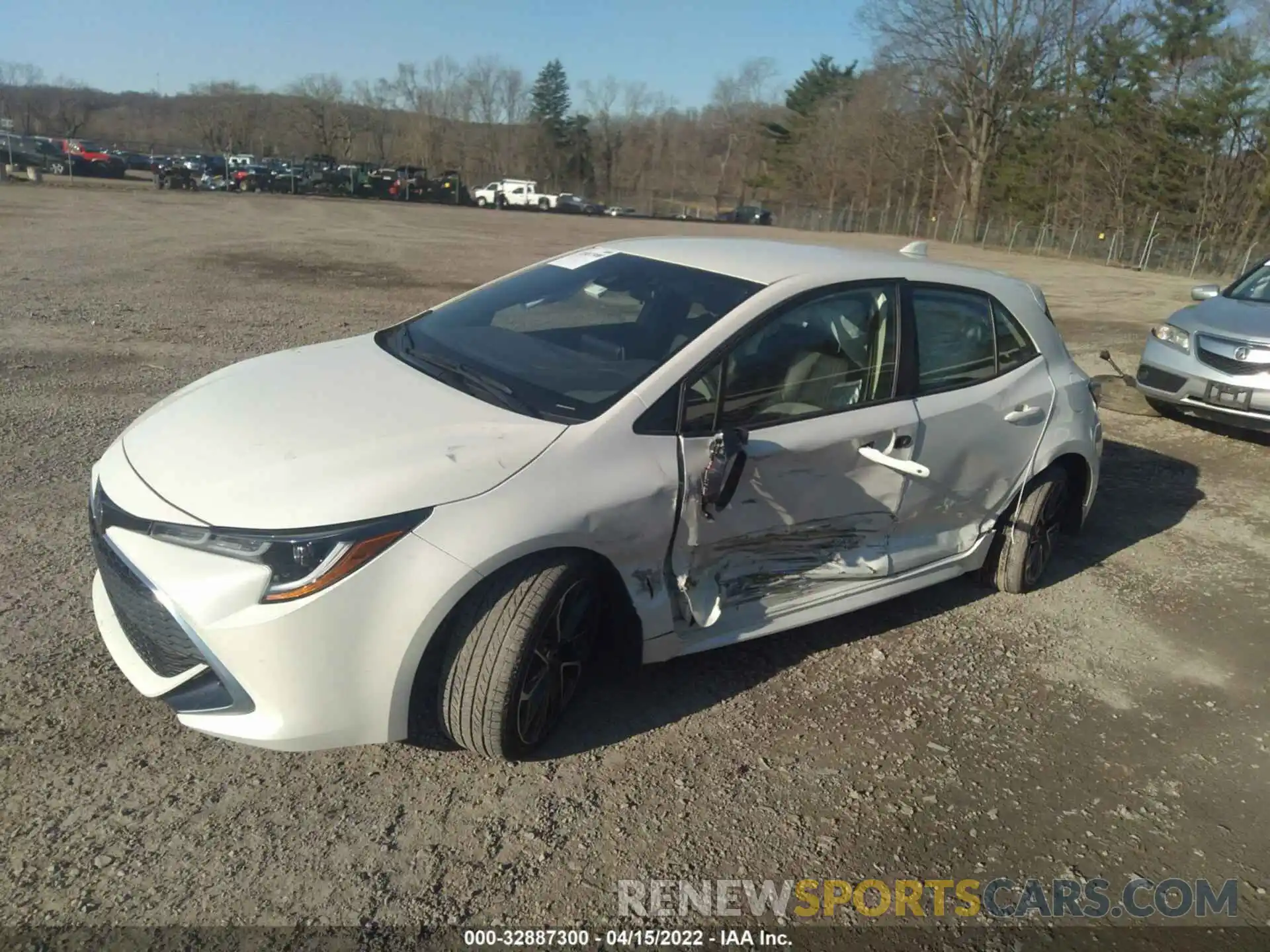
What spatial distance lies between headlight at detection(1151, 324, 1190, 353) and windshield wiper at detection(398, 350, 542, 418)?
6997 mm

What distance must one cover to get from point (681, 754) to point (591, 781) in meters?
0.35

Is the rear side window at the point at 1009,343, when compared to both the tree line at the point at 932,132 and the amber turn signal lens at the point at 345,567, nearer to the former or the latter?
the amber turn signal lens at the point at 345,567

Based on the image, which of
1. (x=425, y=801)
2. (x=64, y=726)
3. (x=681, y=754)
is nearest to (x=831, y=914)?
(x=681, y=754)

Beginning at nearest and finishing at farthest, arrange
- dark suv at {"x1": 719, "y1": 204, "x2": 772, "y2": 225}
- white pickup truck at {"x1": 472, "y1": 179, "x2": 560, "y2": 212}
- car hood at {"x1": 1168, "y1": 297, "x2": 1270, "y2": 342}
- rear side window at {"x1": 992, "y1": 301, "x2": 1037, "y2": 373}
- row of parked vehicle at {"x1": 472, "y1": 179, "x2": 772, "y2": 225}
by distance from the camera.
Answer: rear side window at {"x1": 992, "y1": 301, "x2": 1037, "y2": 373}
car hood at {"x1": 1168, "y1": 297, "x2": 1270, "y2": 342}
white pickup truck at {"x1": 472, "y1": 179, "x2": 560, "y2": 212}
row of parked vehicle at {"x1": 472, "y1": 179, "x2": 772, "y2": 225}
dark suv at {"x1": 719, "y1": 204, "x2": 772, "y2": 225}

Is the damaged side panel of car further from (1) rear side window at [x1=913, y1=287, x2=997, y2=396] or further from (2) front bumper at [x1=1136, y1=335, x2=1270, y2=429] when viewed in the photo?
(2) front bumper at [x1=1136, y1=335, x2=1270, y2=429]

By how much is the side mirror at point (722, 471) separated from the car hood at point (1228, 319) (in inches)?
254

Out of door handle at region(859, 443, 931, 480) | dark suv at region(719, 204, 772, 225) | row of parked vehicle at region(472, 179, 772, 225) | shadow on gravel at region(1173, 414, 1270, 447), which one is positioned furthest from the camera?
dark suv at region(719, 204, 772, 225)

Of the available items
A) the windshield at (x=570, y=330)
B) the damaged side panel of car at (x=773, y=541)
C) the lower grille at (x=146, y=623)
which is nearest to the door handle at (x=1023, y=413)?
the damaged side panel of car at (x=773, y=541)

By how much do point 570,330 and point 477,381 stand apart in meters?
0.52

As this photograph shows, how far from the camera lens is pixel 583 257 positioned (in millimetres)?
4289

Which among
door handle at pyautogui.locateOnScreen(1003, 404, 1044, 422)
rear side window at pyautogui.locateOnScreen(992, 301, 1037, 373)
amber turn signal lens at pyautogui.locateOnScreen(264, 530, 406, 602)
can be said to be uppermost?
rear side window at pyautogui.locateOnScreen(992, 301, 1037, 373)

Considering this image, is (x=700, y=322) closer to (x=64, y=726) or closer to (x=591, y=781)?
(x=591, y=781)

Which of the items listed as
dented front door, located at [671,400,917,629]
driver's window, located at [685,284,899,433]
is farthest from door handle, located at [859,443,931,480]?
driver's window, located at [685,284,899,433]

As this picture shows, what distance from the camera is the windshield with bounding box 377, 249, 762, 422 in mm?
3258
